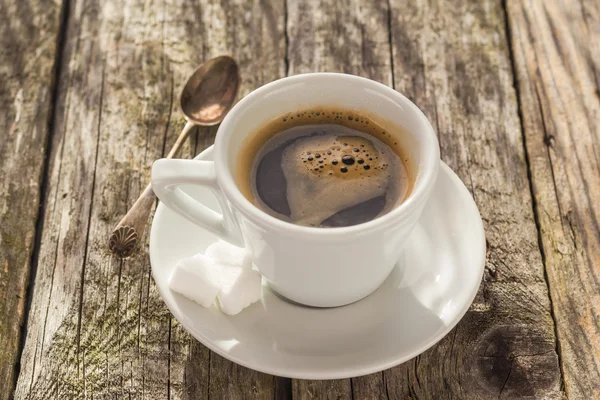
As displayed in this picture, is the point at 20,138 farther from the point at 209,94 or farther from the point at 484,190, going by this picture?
the point at 484,190

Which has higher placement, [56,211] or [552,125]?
[56,211]

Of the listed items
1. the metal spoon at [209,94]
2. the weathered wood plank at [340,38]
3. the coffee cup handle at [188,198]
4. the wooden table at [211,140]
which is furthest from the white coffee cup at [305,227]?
the weathered wood plank at [340,38]

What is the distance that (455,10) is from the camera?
6.61 feet

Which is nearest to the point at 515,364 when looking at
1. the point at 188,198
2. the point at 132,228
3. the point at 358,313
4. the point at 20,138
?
the point at 358,313

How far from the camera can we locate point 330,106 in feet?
4.49

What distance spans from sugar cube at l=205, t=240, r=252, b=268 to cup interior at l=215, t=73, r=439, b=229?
18 centimetres

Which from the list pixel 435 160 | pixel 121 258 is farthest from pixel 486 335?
pixel 121 258

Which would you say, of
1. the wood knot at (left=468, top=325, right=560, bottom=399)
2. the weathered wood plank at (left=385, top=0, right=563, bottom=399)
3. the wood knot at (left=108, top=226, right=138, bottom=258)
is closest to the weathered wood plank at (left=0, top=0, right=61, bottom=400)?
the wood knot at (left=108, top=226, right=138, bottom=258)

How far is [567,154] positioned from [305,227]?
2.99 ft

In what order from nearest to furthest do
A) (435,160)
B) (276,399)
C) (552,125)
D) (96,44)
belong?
(435,160) → (276,399) → (552,125) → (96,44)

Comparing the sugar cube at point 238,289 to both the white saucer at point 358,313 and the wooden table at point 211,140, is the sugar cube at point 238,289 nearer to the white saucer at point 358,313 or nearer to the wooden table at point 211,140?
the white saucer at point 358,313

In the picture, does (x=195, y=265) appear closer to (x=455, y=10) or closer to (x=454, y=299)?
(x=454, y=299)

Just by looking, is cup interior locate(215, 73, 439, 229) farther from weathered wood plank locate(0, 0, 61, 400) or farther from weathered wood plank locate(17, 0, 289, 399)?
weathered wood plank locate(0, 0, 61, 400)

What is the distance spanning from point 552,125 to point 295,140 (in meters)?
0.74
